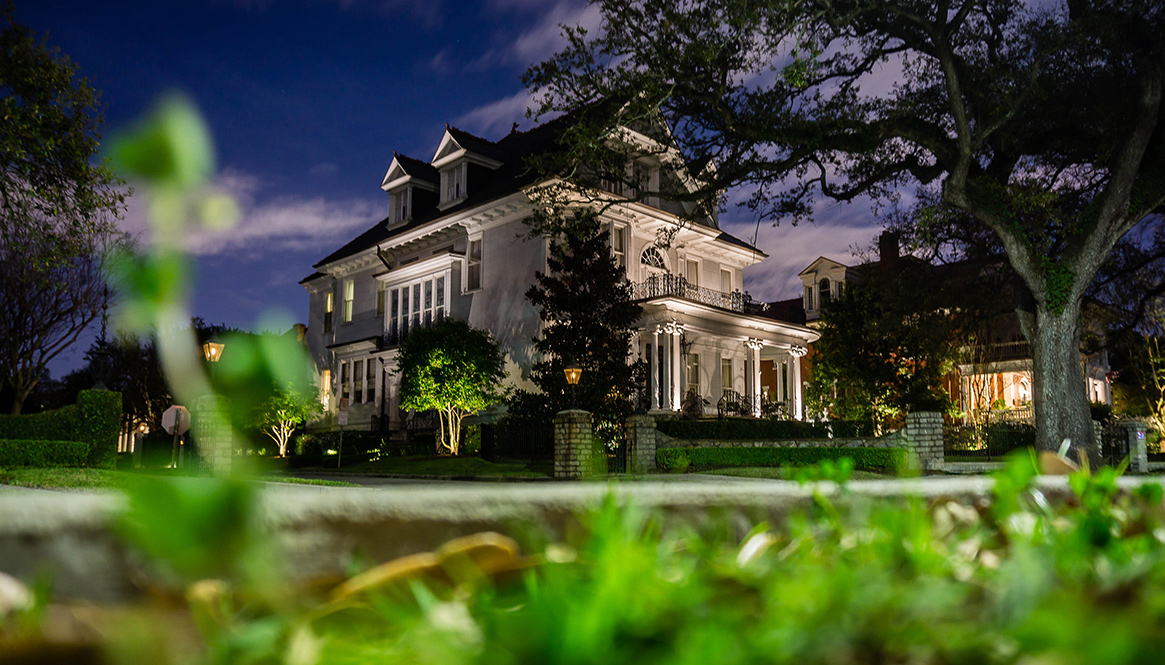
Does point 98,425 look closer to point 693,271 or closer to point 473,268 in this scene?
point 473,268

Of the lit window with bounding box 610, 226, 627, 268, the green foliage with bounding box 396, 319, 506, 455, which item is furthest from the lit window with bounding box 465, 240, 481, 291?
the lit window with bounding box 610, 226, 627, 268

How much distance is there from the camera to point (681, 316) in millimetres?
28297

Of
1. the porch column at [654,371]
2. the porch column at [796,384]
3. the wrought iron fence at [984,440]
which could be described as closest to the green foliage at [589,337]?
the porch column at [654,371]

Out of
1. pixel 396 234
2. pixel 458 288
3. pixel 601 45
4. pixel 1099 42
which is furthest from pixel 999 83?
pixel 396 234

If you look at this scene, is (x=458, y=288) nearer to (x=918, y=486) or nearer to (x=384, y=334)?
(x=384, y=334)

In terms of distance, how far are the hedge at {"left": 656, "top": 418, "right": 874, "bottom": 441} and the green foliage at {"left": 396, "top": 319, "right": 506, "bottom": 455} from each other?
6522mm

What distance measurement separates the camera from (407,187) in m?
35.3

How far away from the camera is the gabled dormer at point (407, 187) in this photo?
35.2 metres

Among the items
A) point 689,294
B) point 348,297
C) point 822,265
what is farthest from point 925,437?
point 348,297

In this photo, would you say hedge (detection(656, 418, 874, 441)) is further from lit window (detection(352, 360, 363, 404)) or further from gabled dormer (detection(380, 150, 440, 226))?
gabled dormer (detection(380, 150, 440, 226))

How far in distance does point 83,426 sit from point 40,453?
244 cm

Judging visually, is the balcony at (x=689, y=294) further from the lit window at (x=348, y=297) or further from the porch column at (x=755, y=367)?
the lit window at (x=348, y=297)

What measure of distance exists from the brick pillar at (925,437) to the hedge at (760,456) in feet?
2.45

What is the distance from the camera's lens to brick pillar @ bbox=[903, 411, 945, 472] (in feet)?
64.1
